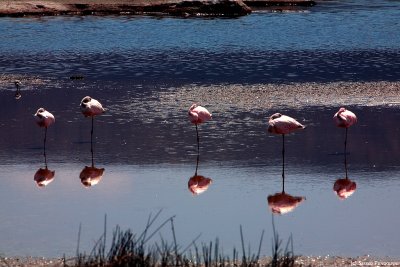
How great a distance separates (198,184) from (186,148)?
1.90m

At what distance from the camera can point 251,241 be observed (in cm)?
1138

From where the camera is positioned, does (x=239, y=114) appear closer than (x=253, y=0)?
Yes

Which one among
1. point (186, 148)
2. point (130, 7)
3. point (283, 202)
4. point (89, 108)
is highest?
point (130, 7)

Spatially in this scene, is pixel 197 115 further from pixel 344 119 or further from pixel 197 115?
pixel 344 119

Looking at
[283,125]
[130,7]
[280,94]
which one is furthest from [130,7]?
[283,125]

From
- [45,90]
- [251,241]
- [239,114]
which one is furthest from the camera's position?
[45,90]

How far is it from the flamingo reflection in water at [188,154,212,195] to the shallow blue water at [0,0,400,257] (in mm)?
115

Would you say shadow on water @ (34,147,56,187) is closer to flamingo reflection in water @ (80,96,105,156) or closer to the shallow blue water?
the shallow blue water

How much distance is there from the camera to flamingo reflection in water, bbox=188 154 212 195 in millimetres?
13594

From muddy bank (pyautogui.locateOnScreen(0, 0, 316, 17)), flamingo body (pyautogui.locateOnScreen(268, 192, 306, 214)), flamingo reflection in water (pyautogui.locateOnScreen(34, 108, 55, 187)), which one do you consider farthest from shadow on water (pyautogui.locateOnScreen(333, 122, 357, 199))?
muddy bank (pyautogui.locateOnScreen(0, 0, 316, 17))

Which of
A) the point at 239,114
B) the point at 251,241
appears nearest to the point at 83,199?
the point at 251,241

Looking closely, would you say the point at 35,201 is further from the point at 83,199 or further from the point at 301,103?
the point at 301,103

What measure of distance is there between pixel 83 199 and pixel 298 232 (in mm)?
2948

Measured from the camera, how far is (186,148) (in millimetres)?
15719
